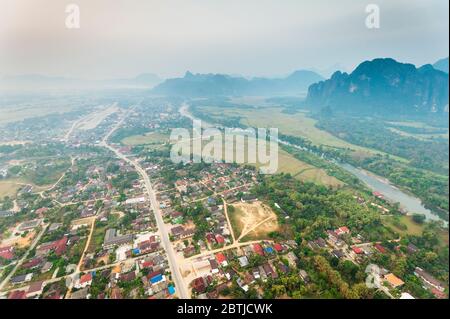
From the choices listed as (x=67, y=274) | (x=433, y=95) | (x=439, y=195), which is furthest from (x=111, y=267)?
(x=433, y=95)

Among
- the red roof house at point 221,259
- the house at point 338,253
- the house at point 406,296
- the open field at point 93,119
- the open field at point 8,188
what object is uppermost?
the open field at point 93,119

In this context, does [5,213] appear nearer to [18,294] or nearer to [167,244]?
[18,294]

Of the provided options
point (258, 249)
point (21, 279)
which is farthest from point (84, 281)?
point (258, 249)

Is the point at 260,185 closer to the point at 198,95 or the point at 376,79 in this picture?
the point at 376,79

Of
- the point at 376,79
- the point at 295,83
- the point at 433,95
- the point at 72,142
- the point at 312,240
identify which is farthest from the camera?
the point at 295,83

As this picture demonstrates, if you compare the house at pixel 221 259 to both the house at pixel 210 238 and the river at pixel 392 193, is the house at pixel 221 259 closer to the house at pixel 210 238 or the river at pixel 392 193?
the house at pixel 210 238

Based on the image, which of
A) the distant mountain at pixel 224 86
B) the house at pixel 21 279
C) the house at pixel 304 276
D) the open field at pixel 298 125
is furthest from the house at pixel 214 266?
the distant mountain at pixel 224 86
